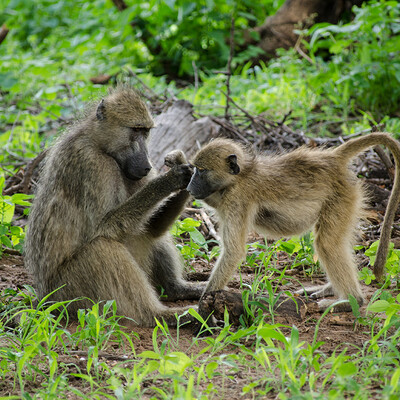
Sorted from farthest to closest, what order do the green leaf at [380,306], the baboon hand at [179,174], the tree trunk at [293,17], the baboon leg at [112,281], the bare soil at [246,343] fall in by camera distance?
the tree trunk at [293,17] → the baboon hand at [179,174] → the baboon leg at [112,281] → the green leaf at [380,306] → the bare soil at [246,343]

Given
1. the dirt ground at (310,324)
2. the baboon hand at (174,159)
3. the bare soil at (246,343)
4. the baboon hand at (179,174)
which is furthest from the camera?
the baboon hand at (174,159)

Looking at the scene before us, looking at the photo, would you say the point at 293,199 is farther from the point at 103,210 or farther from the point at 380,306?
the point at 103,210

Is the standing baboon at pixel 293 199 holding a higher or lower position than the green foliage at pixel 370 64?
lower

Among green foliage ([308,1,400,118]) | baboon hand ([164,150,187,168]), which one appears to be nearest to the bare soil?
baboon hand ([164,150,187,168])

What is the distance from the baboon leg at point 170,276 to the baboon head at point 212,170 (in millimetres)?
764

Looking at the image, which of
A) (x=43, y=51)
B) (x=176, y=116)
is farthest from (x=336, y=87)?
(x=43, y=51)

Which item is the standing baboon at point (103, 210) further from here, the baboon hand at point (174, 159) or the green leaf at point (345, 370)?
the green leaf at point (345, 370)

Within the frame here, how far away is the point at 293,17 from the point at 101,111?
7121 millimetres

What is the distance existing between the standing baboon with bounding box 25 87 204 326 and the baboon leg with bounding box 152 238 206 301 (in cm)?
30

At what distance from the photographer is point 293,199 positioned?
12.5 feet

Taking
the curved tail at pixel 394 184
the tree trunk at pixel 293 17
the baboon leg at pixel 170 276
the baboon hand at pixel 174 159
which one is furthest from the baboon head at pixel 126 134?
the tree trunk at pixel 293 17

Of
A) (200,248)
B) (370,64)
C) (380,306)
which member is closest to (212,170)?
(380,306)

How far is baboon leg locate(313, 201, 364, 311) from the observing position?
370 centimetres

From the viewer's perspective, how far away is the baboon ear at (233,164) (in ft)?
12.1
